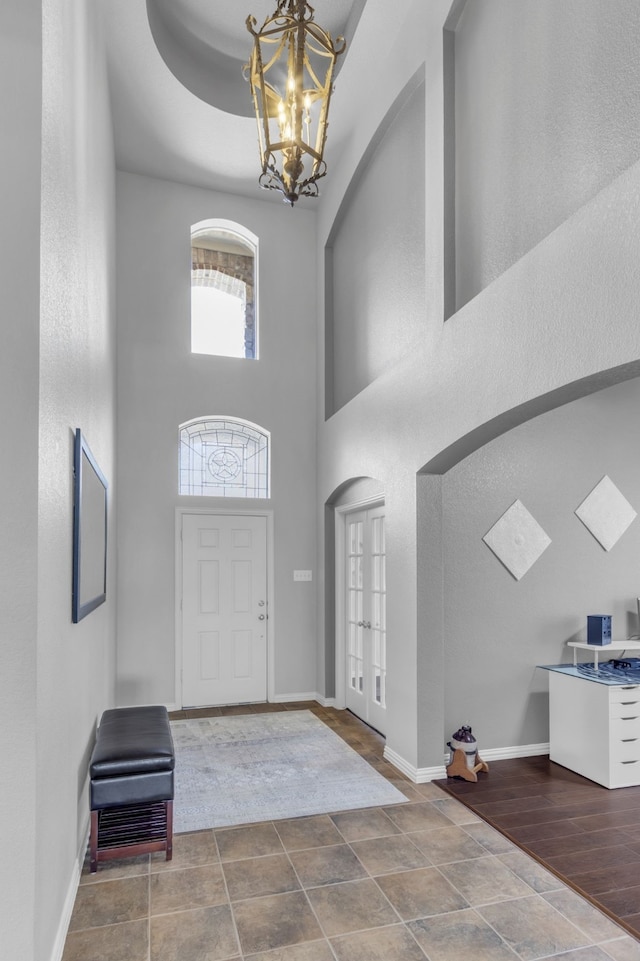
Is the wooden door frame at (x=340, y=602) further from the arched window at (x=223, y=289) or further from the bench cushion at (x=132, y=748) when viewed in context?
the bench cushion at (x=132, y=748)

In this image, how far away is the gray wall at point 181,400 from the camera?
6070 millimetres

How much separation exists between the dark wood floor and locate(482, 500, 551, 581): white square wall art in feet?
4.49

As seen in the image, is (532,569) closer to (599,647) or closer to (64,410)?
(599,647)

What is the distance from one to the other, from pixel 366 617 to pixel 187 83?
4.70 metres

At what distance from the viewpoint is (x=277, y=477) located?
6633mm

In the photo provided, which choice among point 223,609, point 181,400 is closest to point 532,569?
point 223,609

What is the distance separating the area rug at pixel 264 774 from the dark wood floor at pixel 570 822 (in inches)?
24.8

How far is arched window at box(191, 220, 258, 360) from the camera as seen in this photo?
663cm

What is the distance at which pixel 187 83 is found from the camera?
5.28m

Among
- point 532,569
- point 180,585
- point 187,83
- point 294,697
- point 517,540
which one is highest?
point 187,83

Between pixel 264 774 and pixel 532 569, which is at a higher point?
pixel 532 569

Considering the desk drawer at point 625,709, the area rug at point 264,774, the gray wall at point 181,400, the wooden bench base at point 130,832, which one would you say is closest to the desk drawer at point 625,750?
the desk drawer at point 625,709

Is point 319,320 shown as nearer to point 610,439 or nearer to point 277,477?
point 277,477

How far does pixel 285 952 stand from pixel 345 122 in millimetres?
6011
